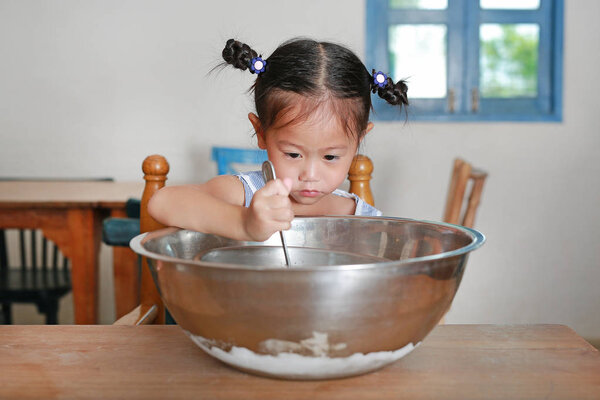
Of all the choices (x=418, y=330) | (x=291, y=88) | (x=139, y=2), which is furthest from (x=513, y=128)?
(x=418, y=330)

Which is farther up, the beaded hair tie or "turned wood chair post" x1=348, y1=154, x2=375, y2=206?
the beaded hair tie

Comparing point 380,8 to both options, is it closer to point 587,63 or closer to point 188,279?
point 587,63

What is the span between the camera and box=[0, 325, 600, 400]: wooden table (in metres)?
0.44

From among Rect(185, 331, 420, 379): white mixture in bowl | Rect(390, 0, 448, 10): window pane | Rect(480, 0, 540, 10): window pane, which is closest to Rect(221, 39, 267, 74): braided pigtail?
Rect(185, 331, 420, 379): white mixture in bowl

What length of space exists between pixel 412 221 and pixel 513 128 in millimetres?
2125

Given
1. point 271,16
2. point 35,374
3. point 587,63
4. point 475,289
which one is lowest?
point 475,289

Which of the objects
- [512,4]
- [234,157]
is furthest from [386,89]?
[512,4]

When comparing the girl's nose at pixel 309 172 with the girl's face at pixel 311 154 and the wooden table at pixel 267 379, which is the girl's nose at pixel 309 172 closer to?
the girl's face at pixel 311 154

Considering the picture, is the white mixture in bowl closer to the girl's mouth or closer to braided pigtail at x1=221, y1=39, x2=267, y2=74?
the girl's mouth

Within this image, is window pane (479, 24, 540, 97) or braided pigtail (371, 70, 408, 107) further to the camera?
window pane (479, 24, 540, 97)

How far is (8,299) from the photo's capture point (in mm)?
1971

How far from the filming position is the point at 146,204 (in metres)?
0.95

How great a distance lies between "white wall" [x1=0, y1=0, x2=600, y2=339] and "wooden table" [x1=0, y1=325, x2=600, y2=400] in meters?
2.06

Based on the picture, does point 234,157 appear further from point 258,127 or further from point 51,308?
point 258,127
